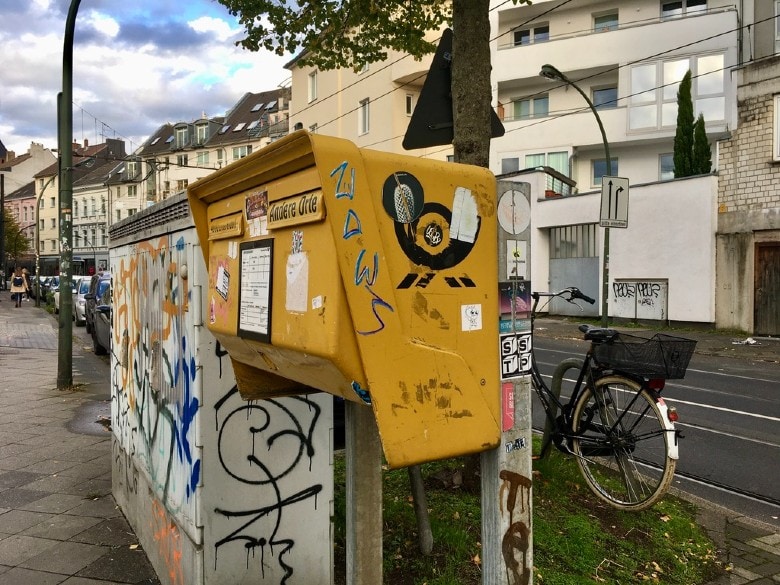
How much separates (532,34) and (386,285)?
31025 mm

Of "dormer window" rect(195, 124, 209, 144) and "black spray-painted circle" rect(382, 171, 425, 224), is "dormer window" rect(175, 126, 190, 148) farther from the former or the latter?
"black spray-painted circle" rect(382, 171, 425, 224)

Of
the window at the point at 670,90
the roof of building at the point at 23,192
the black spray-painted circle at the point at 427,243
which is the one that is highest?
the roof of building at the point at 23,192

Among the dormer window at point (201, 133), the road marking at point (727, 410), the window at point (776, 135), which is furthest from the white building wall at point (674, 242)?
the dormer window at point (201, 133)

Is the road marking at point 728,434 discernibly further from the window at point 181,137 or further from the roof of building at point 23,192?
the roof of building at point 23,192

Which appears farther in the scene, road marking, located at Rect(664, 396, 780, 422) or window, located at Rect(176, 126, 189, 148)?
window, located at Rect(176, 126, 189, 148)

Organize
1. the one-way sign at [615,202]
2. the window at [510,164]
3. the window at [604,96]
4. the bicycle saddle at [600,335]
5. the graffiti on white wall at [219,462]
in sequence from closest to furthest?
1. the graffiti on white wall at [219,462]
2. the bicycle saddle at [600,335]
3. the one-way sign at [615,202]
4. the window at [604,96]
5. the window at [510,164]

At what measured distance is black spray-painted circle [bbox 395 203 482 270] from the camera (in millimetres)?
1830

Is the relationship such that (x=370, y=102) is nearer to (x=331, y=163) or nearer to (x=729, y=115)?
(x=729, y=115)

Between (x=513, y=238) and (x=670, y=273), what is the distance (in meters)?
19.2

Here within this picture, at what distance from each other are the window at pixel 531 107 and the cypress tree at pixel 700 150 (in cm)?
761

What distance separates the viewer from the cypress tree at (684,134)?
73.2ft

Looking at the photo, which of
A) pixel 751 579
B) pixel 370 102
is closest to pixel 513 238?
pixel 751 579

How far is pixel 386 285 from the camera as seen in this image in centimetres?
177

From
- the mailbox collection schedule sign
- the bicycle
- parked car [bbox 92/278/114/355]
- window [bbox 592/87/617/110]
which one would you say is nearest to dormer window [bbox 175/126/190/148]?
window [bbox 592/87/617/110]
